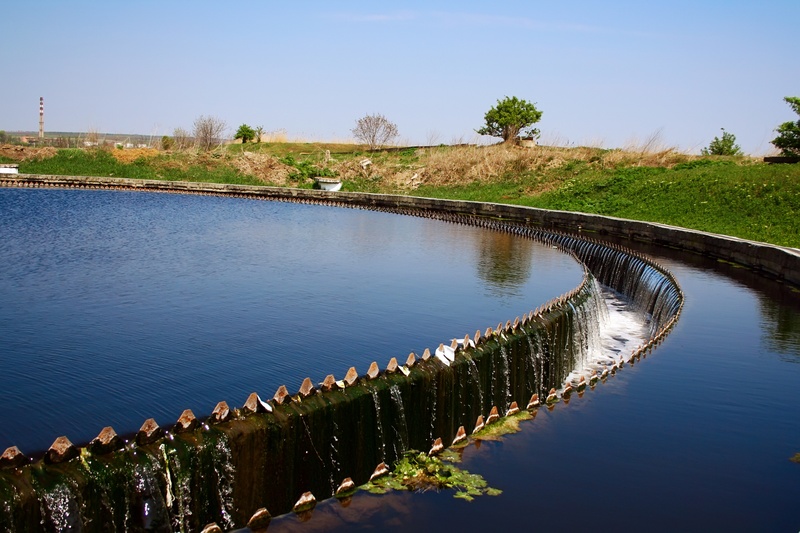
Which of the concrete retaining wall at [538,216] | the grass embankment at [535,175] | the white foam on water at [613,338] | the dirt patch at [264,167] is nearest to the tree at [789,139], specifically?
the grass embankment at [535,175]

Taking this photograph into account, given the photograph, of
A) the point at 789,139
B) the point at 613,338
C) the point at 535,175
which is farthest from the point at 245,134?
the point at 613,338

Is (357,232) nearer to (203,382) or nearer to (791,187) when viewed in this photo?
(791,187)

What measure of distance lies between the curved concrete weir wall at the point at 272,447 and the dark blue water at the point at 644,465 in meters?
0.49

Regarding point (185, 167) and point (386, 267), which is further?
point (185, 167)

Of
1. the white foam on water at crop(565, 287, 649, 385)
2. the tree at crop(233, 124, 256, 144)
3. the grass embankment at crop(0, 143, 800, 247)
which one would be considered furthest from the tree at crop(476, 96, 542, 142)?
the white foam on water at crop(565, 287, 649, 385)

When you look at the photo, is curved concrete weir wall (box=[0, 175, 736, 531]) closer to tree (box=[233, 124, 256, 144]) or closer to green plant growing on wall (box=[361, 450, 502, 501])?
green plant growing on wall (box=[361, 450, 502, 501])

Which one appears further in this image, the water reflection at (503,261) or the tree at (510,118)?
the tree at (510,118)

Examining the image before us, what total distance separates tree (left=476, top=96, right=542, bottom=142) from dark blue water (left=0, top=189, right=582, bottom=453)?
123ft

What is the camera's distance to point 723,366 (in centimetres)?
1191

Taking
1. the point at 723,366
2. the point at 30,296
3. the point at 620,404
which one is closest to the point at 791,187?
the point at 723,366

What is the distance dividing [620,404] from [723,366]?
3.19 meters

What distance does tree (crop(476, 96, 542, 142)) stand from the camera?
66250mm

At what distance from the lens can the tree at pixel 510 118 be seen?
66.2m

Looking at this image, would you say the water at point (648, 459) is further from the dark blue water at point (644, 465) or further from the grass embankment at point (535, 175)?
the grass embankment at point (535, 175)
